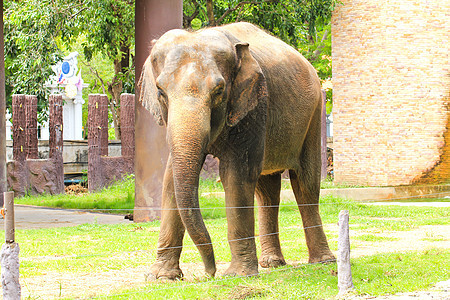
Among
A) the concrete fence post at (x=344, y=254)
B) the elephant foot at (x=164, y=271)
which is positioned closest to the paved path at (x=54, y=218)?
the elephant foot at (x=164, y=271)

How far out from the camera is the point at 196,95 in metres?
6.01

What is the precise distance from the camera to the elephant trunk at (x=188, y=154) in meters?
5.85

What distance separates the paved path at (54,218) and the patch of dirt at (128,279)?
194 inches

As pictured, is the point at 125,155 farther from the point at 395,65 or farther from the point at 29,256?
the point at 29,256

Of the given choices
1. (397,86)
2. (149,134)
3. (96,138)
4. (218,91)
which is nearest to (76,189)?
(96,138)

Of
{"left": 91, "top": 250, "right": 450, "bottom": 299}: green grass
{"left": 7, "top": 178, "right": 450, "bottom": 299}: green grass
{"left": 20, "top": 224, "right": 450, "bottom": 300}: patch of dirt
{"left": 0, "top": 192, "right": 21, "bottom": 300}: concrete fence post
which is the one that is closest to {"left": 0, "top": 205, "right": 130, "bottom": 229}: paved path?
{"left": 7, "top": 178, "right": 450, "bottom": 299}: green grass

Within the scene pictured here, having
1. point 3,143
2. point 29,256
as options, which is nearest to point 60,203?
point 3,143

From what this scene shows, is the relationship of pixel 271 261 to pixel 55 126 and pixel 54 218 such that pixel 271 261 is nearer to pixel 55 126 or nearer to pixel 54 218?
pixel 54 218

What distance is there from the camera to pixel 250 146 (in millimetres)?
6754

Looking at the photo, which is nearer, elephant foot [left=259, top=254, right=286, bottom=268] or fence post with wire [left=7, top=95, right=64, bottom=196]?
elephant foot [left=259, top=254, right=286, bottom=268]

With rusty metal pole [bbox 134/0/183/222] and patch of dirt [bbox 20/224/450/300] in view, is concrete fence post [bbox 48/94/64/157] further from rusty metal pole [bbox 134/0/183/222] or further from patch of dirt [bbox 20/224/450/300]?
patch of dirt [bbox 20/224/450/300]

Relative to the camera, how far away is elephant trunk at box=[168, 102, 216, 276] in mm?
5848

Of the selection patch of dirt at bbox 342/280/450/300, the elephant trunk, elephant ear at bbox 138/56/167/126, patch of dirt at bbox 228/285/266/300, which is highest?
elephant ear at bbox 138/56/167/126

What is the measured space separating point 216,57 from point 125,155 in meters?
14.1
